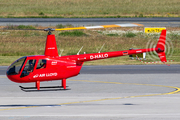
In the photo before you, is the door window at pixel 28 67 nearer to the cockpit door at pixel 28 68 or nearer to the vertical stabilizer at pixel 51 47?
the cockpit door at pixel 28 68

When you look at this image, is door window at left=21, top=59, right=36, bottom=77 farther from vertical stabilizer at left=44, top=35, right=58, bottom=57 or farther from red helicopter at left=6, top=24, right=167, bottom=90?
vertical stabilizer at left=44, top=35, right=58, bottom=57

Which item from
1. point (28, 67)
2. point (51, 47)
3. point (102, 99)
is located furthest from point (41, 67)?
point (102, 99)

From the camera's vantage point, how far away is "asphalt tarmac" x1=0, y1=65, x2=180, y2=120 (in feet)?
58.4

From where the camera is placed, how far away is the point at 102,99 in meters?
21.8

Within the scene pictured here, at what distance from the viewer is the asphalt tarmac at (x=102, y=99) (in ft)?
58.4

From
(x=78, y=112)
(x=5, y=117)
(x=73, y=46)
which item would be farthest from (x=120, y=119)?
(x=73, y=46)

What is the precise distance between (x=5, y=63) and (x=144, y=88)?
2019 cm

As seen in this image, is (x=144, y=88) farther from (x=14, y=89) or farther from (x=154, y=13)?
(x=154, y=13)

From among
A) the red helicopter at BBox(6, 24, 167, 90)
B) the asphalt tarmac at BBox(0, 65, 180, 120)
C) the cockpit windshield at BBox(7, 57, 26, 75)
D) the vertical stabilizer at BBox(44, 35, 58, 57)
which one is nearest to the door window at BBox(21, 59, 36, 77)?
the red helicopter at BBox(6, 24, 167, 90)

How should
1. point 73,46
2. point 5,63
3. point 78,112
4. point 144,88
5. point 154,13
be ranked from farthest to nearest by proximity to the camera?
1. point 154,13
2. point 73,46
3. point 5,63
4. point 144,88
5. point 78,112

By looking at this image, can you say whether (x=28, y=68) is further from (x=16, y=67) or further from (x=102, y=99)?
(x=102, y=99)

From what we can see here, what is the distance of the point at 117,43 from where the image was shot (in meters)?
50.4

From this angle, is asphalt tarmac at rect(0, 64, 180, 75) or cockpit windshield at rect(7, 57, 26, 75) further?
asphalt tarmac at rect(0, 64, 180, 75)

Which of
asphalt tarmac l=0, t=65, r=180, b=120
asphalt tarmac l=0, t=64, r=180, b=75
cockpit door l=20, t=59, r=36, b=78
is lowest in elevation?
asphalt tarmac l=0, t=65, r=180, b=120
